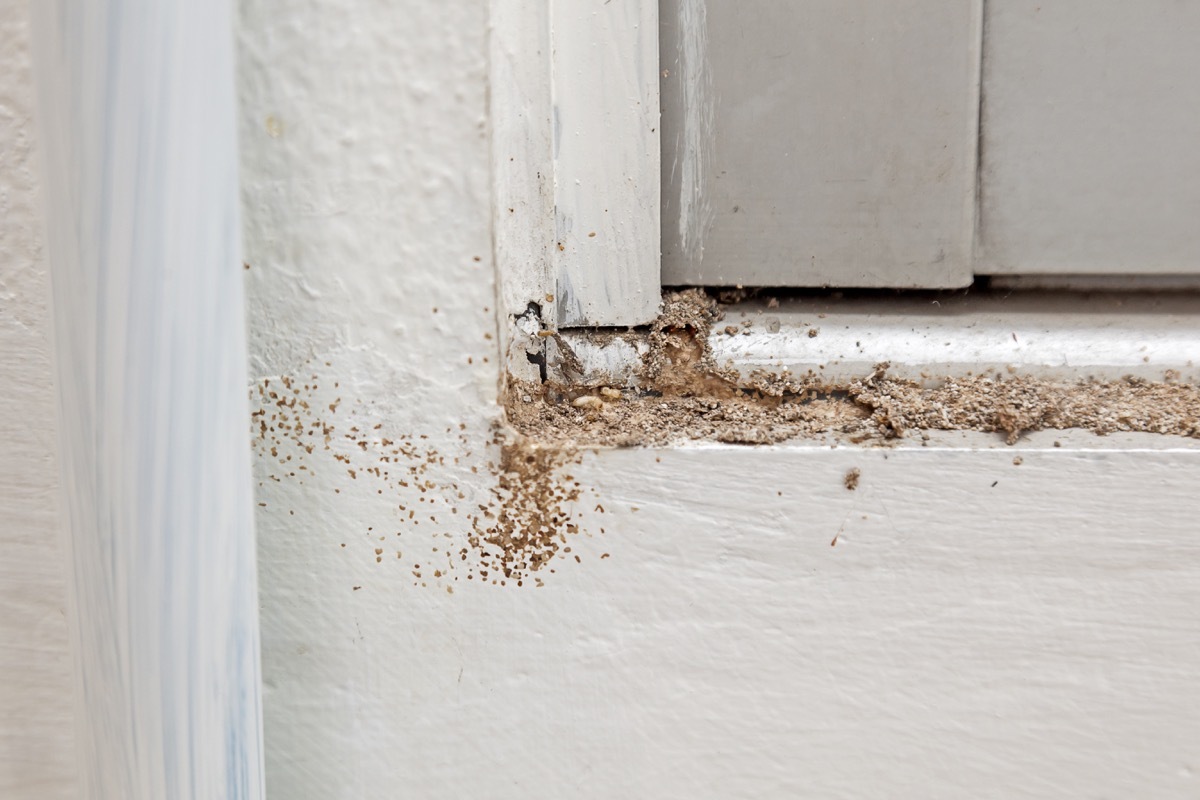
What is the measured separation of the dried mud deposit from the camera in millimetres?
567

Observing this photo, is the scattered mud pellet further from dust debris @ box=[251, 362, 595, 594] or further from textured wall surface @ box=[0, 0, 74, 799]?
textured wall surface @ box=[0, 0, 74, 799]

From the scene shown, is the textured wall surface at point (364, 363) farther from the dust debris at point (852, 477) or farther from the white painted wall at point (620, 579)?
the dust debris at point (852, 477)

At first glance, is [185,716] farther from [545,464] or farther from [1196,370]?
[1196,370]

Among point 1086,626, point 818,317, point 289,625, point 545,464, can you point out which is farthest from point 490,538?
point 1086,626

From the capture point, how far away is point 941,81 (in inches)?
23.0

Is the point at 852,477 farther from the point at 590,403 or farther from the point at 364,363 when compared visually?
the point at 364,363

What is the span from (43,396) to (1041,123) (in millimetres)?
795

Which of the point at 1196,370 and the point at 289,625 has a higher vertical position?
the point at 1196,370

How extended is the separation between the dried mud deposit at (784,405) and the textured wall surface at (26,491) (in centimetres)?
37

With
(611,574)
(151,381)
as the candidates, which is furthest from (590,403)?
(151,381)

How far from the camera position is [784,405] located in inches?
23.7

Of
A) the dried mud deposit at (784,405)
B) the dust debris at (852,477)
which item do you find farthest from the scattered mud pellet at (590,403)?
→ the dust debris at (852,477)

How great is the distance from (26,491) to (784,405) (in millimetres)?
599

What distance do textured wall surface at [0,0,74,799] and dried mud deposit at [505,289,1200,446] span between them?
14.7 inches
